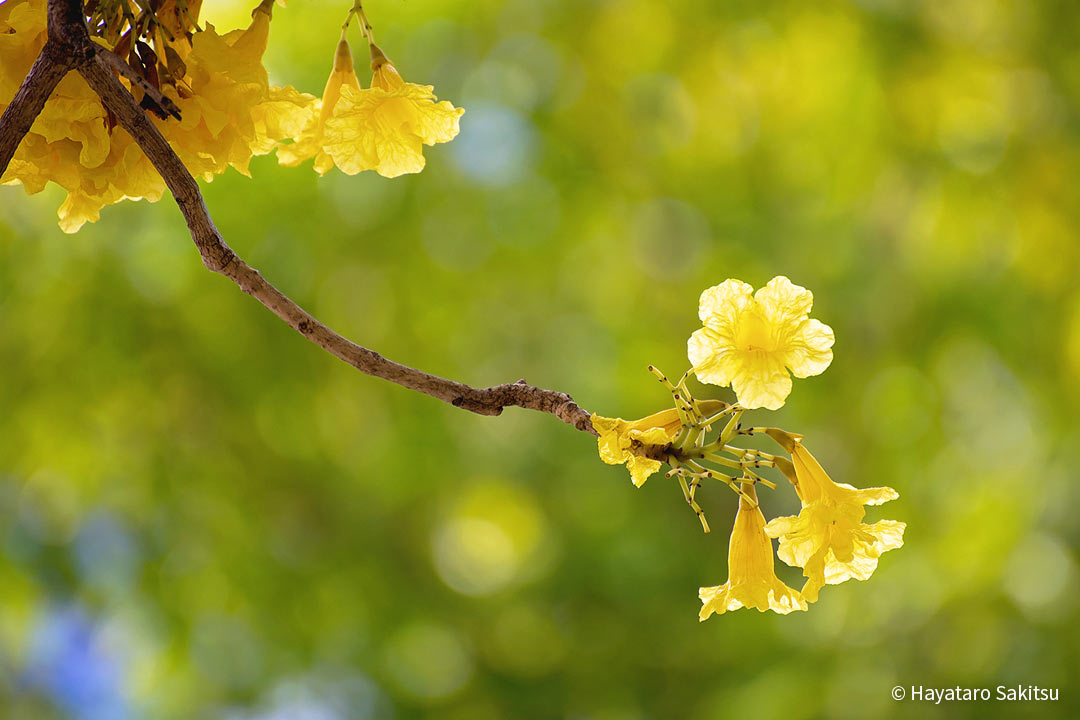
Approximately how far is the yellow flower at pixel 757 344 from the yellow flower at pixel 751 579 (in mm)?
54

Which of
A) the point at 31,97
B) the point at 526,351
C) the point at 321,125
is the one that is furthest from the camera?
the point at 526,351

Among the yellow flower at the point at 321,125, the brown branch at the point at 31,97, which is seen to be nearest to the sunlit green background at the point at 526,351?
the yellow flower at the point at 321,125

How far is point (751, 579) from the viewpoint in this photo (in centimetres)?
30

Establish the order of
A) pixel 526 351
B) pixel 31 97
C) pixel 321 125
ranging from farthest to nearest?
pixel 526 351, pixel 321 125, pixel 31 97

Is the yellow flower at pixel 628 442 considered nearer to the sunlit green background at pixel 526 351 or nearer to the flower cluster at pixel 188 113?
the flower cluster at pixel 188 113

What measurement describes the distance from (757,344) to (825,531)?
0.23 ft

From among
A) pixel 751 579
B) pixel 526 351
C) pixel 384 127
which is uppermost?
pixel 526 351

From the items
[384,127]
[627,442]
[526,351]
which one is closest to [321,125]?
[384,127]

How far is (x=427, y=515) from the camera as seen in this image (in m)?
1.80

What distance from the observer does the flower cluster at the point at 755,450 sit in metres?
0.27

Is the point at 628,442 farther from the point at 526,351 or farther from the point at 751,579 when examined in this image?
the point at 526,351

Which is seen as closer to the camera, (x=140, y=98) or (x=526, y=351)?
(x=140, y=98)

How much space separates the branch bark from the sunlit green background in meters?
1.40

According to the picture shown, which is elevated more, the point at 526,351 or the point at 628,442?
the point at 526,351
